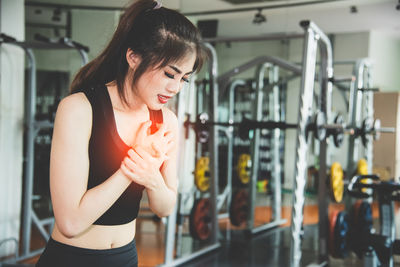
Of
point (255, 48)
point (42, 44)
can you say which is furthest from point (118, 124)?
point (255, 48)

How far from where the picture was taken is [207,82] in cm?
399

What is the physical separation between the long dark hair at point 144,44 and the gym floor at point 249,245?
8.87 ft

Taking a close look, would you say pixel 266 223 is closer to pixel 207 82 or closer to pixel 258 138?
pixel 258 138

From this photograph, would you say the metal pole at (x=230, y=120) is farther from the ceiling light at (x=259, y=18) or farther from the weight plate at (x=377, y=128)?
the weight plate at (x=377, y=128)

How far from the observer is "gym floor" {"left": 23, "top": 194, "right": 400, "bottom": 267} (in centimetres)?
367

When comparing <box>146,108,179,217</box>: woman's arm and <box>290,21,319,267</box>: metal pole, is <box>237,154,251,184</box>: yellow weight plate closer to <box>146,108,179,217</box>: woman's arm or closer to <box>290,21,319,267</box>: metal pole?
<box>290,21,319,267</box>: metal pole

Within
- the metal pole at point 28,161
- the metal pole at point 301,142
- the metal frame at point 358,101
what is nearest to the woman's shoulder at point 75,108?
the metal pole at point 301,142

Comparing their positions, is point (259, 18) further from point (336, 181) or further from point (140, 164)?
point (140, 164)

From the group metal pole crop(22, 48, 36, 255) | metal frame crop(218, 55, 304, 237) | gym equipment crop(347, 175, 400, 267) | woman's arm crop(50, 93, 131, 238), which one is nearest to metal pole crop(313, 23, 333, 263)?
gym equipment crop(347, 175, 400, 267)

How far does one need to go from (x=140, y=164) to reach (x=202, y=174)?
128 inches

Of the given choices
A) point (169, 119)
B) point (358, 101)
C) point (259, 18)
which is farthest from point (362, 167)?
point (169, 119)

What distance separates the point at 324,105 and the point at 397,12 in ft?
3.17

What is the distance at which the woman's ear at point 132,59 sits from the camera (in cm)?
83

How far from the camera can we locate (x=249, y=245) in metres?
4.31
